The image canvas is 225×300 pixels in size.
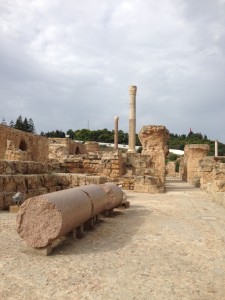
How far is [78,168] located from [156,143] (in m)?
4.87

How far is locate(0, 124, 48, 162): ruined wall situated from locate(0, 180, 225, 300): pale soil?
41.1 feet

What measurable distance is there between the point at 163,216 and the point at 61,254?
3470mm

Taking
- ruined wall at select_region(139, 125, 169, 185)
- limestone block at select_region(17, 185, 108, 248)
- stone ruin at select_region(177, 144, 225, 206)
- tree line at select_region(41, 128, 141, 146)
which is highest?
tree line at select_region(41, 128, 141, 146)

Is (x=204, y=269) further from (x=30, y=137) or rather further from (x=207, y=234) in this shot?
(x=30, y=137)

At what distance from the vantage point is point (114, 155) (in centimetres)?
1373

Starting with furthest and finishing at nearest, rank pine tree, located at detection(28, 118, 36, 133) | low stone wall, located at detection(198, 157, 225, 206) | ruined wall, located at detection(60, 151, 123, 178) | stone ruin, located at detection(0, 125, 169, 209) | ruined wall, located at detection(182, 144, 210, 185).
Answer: pine tree, located at detection(28, 118, 36, 133) → ruined wall, located at detection(182, 144, 210, 185) → ruined wall, located at detection(60, 151, 123, 178) → low stone wall, located at detection(198, 157, 225, 206) → stone ruin, located at detection(0, 125, 169, 209)

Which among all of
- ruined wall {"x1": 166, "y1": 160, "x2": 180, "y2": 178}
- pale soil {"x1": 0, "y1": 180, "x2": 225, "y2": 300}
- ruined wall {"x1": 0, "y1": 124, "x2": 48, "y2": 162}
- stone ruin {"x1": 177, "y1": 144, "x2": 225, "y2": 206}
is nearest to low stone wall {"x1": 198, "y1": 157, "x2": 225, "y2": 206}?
stone ruin {"x1": 177, "y1": 144, "x2": 225, "y2": 206}

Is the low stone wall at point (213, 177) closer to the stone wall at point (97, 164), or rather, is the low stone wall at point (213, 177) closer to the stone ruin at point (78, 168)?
the stone ruin at point (78, 168)

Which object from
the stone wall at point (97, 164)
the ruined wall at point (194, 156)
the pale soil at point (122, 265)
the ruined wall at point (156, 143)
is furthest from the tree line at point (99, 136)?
the pale soil at point (122, 265)

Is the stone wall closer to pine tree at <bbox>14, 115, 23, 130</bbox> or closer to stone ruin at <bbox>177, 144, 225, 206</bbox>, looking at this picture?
stone ruin at <bbox>177, 144, 225, 206</bbox>

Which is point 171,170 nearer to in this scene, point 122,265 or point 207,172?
point 207,172

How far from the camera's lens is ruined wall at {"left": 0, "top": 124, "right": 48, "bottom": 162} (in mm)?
17711

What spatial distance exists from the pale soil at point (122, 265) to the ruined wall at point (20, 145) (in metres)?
12.5

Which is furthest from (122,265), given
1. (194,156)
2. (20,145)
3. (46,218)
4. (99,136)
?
(99,136)
